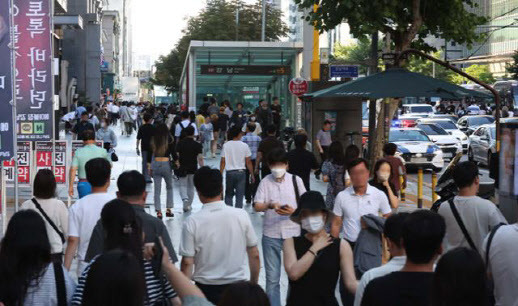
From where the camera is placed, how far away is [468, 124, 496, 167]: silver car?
32497mm

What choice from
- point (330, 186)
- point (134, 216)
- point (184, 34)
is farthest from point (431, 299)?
point (184, 34)

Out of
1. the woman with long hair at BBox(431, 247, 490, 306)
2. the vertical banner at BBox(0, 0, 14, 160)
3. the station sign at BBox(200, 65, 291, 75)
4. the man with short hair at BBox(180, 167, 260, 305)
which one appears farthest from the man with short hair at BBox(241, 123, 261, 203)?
the station sign at BBox(200, 65, 291, 75)

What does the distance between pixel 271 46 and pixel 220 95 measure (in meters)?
18.3

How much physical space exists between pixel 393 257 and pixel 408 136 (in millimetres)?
26035

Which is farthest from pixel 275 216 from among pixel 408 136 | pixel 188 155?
pixel 408 136

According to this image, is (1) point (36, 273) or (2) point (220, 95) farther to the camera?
(2) point (220, 95)

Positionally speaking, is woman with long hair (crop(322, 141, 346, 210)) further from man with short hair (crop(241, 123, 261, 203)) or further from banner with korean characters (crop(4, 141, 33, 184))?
banner with korean characters (crop(4, 141, 33, 184))

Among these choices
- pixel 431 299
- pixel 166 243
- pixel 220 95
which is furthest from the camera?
pixel 220 95

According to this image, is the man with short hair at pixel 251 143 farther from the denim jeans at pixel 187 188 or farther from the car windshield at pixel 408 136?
the car windshield at pixel 408 136

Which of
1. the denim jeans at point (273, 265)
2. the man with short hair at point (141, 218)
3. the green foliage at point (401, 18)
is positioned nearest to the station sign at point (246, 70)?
the green foliage at point (401, 18)

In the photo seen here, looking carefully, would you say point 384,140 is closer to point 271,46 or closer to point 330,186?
point 330,186

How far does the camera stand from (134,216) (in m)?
5.62

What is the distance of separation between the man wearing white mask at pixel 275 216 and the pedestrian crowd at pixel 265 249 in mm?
12

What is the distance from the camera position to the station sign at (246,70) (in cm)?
4075
